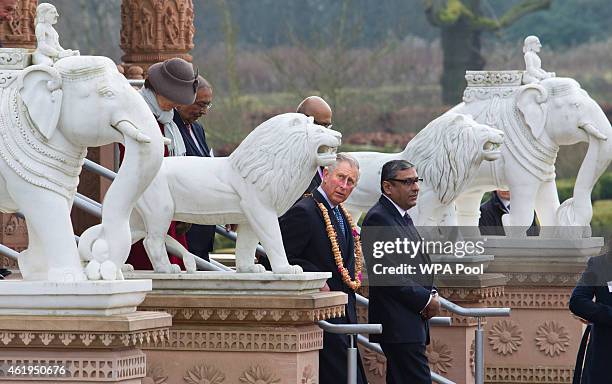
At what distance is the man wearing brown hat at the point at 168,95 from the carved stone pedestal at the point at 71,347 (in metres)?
2.27

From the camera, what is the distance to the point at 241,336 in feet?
35.2

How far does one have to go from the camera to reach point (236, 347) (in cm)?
1075

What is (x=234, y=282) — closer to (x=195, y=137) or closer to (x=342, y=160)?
(x=342, y=160)

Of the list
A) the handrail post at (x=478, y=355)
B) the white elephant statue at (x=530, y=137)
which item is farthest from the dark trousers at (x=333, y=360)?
the white elephant statue at (x=530, y=137)

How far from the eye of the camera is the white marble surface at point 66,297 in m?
8.95

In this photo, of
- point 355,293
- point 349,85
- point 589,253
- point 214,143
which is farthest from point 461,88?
point 355,293

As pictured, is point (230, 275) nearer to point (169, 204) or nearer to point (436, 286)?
point (169, 204)

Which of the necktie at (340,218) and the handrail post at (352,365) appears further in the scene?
the necktie at (340,218)

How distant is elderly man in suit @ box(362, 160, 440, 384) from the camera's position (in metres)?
11.6

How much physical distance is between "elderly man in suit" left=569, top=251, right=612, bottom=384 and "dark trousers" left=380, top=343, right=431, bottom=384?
114 cm

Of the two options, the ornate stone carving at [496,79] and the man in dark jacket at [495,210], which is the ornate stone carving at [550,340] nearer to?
the man in dark jacket at [495,210]

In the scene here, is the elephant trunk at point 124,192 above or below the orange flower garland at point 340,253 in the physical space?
above

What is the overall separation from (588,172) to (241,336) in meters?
5.83

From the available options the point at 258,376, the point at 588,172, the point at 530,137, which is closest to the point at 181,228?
the point at 258,376
